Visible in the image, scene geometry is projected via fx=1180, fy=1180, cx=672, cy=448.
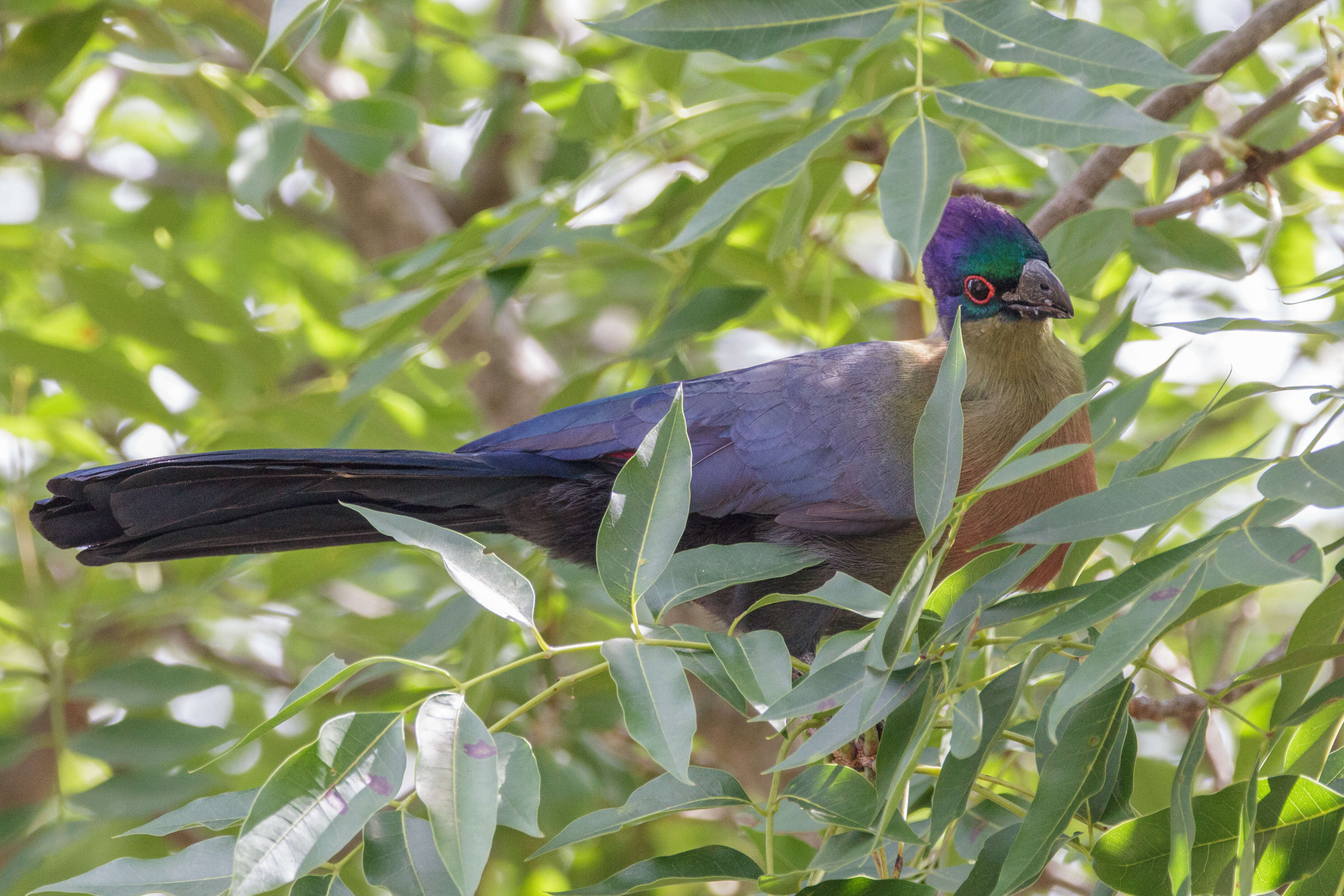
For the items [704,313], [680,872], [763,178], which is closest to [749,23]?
[763,178]

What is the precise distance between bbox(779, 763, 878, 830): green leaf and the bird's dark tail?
3.70 ft

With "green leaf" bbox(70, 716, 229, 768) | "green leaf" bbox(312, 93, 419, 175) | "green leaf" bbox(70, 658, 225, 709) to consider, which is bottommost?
"green leaf" bbox(70, 716, 229, 768)

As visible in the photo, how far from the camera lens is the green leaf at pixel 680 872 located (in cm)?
171

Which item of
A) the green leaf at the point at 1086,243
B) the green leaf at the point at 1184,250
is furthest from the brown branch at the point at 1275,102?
the green leaf at the point at 1086,243

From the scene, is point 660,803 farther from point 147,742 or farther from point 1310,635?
point 147,742

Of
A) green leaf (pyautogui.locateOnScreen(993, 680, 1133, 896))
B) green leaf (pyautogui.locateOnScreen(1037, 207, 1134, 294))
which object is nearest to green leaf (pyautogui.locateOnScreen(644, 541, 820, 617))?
green leaf (pyautogui.locateOnScreen(993, 680, 1133, 896))

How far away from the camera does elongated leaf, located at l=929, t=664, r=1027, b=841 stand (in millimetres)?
1588

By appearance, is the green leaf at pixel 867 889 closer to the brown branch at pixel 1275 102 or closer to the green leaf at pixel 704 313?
the green leaf at pixel 704 313

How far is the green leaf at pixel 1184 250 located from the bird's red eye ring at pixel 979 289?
1.09 feet

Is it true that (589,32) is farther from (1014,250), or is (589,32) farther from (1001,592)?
(1001,592)

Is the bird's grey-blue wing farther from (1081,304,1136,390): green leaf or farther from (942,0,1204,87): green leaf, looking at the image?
(942,0,1204,87): green leaf

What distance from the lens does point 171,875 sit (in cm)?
166

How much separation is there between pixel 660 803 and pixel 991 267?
162 centimetres

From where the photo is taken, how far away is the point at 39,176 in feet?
16.0
